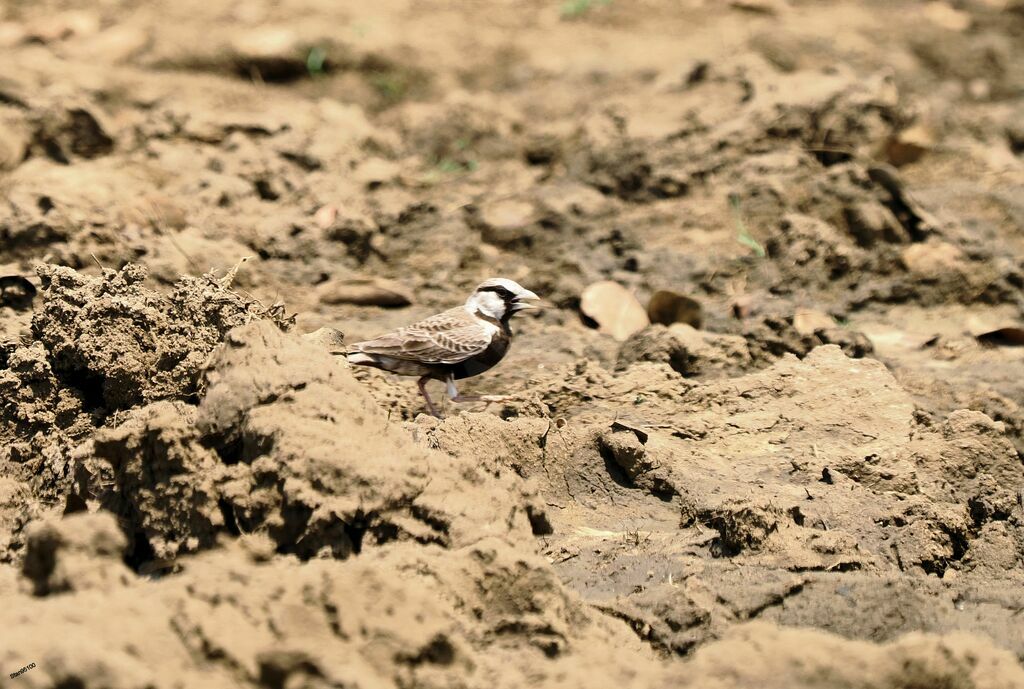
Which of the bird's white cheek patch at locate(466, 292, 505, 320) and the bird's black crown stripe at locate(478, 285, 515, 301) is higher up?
the bird's black crown stripe at locate(478, 285, 515, 301)

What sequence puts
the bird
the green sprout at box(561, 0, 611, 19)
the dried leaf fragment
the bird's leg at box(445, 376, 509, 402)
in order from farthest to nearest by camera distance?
the green sprout at box(561, 0, 611, 19)
the dried leaf fragment
the bird
the bird's leg at box(445, 376, 509, 402)

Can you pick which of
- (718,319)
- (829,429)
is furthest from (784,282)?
(829,429)

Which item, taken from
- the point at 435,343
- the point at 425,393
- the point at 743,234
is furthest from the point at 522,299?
the point at 743,234

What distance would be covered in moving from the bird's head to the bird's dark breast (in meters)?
0.21

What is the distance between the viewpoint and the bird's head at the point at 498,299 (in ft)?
21.3

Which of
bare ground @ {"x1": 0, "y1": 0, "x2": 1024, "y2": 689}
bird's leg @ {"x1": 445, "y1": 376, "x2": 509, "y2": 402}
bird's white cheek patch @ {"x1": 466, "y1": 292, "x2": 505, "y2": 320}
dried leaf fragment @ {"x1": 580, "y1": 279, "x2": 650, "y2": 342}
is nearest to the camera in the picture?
bare ground @ {"x1": 0, "y1": 0, "x2": 1024, "y2": 689}

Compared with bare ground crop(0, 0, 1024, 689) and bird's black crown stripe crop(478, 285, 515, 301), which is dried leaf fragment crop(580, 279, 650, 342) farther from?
bird's black crown stripe crop(478, 285, 515, 301)

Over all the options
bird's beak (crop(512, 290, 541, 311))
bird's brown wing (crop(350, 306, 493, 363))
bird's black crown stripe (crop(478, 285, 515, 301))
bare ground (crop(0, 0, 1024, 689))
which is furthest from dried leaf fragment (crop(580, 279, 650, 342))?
bird's brown wing (crop(350, 306, 493, 363))

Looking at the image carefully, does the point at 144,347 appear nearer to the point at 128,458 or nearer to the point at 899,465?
the point at 128,458

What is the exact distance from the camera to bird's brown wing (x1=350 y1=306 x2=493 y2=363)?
6.13 metres

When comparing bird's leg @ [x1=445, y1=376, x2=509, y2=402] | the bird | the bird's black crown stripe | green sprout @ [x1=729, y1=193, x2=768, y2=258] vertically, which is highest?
the bird's black crown stripe

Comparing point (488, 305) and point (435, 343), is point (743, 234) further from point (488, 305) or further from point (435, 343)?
point (435, 343)

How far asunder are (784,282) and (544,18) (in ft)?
14.5

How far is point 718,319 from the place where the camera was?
7.32 meters
